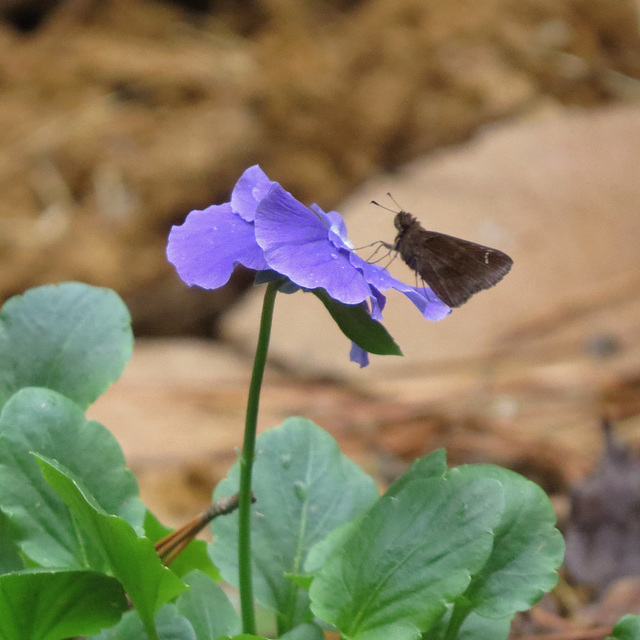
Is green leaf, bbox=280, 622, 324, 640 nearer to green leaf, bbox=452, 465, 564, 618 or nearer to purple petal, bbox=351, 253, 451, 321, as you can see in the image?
→ green leaf, bbox=452, 465, 564, 618

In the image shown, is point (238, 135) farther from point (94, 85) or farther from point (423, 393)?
point (423, 393)

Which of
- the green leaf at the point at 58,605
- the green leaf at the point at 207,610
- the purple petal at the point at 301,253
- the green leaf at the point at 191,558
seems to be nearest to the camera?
the purple petal at the point at 301,253

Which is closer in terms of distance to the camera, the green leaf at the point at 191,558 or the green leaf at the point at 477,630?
the green leaf at the point at 477,630

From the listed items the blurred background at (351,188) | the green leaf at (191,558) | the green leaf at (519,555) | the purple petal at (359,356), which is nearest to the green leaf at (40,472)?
the green leaf at (191,558)

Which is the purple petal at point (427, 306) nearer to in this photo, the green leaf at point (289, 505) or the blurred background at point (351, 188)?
the green leaf at point (289, 505)

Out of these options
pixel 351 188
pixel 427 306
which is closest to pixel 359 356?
pixel 427 306

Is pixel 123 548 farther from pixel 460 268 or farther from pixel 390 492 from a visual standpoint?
pixel 460 268

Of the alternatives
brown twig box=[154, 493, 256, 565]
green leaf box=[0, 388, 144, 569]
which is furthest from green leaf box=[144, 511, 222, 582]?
green leaf box=[0, 388, 144, 569]

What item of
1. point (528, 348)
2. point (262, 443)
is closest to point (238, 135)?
point (528, 348)
